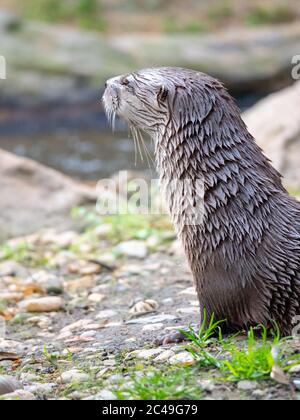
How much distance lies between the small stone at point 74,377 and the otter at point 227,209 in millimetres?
519

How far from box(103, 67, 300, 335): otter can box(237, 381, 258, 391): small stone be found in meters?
0.44

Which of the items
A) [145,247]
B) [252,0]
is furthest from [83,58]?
[145,247]

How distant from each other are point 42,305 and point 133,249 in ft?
3.46

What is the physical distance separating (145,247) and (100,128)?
6.41m

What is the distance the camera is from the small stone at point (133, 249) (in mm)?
4949

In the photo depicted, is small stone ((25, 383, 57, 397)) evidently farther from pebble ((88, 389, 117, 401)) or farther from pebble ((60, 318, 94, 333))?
pebble ((60, 318, 94, 333))

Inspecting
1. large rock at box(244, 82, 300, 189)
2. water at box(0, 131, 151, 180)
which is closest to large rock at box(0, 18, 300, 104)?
water at box(0, 131, 151, 180)

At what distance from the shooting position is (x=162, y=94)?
3.11 meters

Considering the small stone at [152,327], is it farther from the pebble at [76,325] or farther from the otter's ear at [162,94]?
the otter's ear at [162,94]

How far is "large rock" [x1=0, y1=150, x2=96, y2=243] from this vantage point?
5.70m

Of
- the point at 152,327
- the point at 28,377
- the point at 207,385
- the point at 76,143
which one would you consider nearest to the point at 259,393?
the point at 207,385

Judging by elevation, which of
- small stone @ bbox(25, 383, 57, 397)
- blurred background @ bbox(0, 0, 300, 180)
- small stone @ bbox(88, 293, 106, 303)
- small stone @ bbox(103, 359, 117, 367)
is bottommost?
small stone @ bbox(25, 383, 57, 397)

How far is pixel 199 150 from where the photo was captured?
3.02m
